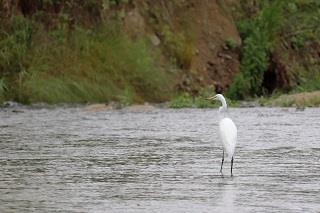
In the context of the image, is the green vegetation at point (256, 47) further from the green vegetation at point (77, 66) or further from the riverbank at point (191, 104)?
the riverbank at point (191, 104)

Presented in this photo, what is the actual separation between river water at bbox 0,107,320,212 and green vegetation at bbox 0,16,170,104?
7.04m

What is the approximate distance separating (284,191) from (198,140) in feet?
30.1

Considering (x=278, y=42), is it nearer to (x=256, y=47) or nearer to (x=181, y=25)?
(x=256, y=47)

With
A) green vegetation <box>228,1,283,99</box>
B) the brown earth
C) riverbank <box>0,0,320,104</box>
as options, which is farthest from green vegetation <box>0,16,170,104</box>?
green vegetation <box>228,1,283,99</box>

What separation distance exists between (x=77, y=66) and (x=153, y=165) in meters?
22.7

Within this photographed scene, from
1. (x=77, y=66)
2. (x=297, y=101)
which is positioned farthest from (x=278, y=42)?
(x=77, y=66)

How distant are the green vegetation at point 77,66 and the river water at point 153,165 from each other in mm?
7039

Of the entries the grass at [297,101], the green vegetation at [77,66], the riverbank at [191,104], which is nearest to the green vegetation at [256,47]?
the green vegetation at [77,66]

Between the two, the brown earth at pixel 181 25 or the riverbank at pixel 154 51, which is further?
the brown earth at pixel 181 25

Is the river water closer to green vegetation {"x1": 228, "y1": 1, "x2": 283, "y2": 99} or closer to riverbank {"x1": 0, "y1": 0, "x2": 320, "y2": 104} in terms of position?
riverbank {"x1": 0, "y1": 0, "x2": 320, "y2": 104}

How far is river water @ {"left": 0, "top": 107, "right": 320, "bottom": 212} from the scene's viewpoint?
1309 centimetres

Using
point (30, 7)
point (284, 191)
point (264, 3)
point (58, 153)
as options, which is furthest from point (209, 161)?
point (264, 3)

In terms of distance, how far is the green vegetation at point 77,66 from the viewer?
1479 inches

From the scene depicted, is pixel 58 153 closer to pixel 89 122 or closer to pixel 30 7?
pixel 89 122
